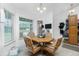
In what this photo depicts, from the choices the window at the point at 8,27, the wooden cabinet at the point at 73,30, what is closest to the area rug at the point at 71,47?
the wooden cabinet at the point at 73,30

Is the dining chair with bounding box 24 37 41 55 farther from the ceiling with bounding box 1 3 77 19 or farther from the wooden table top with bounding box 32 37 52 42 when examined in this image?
the ceiling with bounding box 1 3 77 19

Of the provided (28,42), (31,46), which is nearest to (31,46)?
(31,46)

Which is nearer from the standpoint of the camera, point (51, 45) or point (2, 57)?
point (2, 57)

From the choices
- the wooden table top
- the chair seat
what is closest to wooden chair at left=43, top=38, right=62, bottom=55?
the chair seat

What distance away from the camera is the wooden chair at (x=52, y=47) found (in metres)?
2.01

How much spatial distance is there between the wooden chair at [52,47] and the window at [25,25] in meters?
0.52

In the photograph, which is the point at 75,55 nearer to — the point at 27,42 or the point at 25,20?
the point at 27,42

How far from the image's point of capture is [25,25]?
2.05 meters

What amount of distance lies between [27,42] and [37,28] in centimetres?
35

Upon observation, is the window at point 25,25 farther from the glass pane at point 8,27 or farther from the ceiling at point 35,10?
the glass pane at point 8,27

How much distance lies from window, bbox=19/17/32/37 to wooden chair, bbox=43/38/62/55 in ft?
1.70

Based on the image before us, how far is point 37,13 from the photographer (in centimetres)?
204

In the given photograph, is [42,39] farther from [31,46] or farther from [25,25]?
[25,25]

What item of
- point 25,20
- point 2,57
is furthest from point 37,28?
point 2,57
